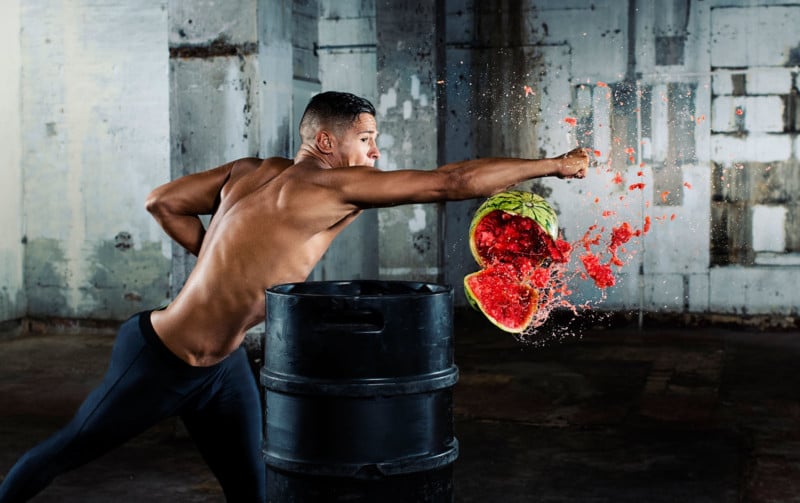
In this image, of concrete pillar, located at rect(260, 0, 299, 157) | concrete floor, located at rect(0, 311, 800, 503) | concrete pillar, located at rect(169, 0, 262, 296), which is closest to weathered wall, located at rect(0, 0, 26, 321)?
concrete floor, located at rect(0, 311, 800, 503)

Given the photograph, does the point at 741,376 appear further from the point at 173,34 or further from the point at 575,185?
the point at 173,34

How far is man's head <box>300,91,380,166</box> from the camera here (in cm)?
375

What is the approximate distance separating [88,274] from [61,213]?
0.65 meters

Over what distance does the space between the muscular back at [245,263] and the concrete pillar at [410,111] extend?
673 centimetres

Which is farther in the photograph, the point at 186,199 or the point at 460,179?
the point at 186,199

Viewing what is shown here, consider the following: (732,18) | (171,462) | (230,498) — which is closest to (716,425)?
(171,462)

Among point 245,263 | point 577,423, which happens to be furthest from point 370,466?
point 577,423

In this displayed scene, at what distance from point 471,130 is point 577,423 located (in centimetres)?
538

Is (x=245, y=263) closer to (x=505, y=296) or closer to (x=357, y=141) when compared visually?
(x=357, y=141)

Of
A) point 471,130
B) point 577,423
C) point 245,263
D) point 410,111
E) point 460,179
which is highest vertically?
point 410,111

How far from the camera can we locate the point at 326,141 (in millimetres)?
3758

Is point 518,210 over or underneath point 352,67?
underneath

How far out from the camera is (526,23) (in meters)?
11.1

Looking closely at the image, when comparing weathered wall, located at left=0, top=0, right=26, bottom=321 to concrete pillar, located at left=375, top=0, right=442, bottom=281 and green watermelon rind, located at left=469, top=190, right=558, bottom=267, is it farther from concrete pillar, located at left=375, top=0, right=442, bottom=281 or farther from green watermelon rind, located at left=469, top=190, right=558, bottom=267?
green watermelon rind, located at left=469, top=190, right=558, bottom=267
